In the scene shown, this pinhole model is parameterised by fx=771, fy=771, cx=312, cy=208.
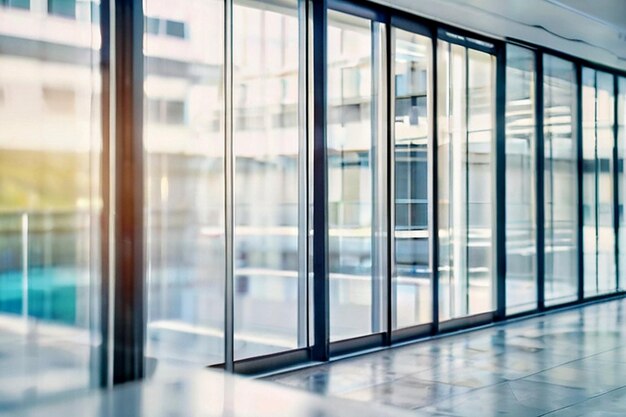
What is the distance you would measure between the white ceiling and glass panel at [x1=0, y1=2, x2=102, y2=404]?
10.4 ft

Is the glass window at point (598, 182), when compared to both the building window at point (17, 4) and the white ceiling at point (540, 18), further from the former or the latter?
the building window at point (17, 4)

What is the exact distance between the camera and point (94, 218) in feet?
16.9

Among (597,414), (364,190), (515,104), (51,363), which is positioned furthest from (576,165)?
(51,363)

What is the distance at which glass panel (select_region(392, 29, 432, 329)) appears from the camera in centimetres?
757

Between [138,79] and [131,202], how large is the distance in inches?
33.2

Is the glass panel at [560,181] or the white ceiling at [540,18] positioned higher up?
the white ceiling at [540,18]

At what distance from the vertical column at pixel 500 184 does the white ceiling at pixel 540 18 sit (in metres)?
0.46

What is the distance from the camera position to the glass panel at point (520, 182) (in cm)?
929

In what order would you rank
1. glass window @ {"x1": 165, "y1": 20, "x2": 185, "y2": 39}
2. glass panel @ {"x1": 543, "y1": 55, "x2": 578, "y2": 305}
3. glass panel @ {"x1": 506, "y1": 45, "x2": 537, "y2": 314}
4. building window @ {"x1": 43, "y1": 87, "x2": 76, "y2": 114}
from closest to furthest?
1. building window @ {"x1": 43, "y1": 87, "x2": 76, "y2": 114}
2. glass window @ {"x1": 165, "y1": 20, "x2": 185, "y2": 39}
3. glass panel @ {"x1": 506, "y1": 45, "x2": 537, "y2": 314}
4. glass panel @ {"x1": 543, "y1": 55, "x2": 578, "y2": 305}

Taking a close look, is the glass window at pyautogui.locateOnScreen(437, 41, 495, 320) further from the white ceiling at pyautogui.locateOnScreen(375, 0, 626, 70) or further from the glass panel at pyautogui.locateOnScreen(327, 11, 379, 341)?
the glass panel at pyautogui.locateOnScreen(327, 11, 379, 341)

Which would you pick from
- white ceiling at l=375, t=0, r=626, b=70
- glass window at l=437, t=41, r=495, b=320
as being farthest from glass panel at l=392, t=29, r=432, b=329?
white ceiling at l=375, t=0, r=626, b=70

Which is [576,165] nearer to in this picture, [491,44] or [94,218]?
[491,44]

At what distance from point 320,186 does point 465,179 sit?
2592mm

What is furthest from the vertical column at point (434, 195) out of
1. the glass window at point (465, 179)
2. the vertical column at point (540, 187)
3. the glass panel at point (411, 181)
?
the vertical column at point (540, 187)
